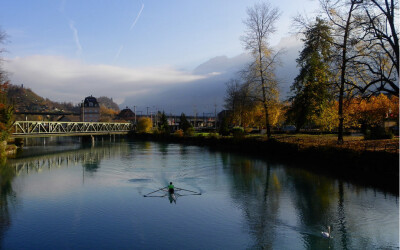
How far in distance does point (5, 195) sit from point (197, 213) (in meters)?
13.4

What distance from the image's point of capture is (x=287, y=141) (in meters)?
38.0

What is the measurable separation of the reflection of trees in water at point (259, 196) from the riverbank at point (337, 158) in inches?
158

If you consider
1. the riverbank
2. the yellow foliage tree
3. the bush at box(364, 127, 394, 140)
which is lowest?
the riverbank

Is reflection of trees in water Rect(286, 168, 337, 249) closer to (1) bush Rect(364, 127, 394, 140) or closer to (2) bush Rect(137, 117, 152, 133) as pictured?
(1) bush Rect(364, 127, 394, 140)

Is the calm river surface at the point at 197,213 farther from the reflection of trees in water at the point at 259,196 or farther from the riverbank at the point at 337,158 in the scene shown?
the riverbank at the point at 337,158

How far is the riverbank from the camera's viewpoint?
21781 millimetres

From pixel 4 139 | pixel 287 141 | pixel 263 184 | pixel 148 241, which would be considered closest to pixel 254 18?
pixel 287 141

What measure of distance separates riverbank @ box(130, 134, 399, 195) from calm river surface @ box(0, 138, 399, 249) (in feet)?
6.63

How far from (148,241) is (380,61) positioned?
1931 centimetres

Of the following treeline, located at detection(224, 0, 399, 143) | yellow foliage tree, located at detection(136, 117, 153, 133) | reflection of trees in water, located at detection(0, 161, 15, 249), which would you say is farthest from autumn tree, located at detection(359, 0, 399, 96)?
yellow foliage tree, located at detection(136, 117, 153, 133)

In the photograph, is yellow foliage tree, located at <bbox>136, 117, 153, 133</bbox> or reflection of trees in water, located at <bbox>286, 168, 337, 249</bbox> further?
yellow foliage tree, located at <bbox>136, 117, 153, 133</bbox>

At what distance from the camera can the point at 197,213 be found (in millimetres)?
16766

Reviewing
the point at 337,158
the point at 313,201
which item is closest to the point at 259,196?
the point at 313,201

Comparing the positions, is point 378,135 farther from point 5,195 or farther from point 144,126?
point 144,126
